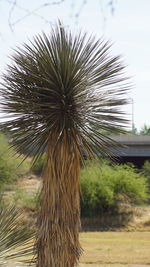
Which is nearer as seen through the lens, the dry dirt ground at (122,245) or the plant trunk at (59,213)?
the plant trunk at (59,213)

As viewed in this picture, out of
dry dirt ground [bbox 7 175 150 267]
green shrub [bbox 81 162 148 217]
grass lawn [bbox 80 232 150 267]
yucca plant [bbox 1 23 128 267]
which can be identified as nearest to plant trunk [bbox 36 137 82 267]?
yucca plant [bbox 1 23 128 267]

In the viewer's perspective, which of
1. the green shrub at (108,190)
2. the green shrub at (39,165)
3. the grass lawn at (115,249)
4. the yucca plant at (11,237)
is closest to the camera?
the yucca plant at (11,237)

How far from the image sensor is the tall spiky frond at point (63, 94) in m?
8.49

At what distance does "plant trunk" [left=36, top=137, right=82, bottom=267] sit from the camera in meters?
8.39

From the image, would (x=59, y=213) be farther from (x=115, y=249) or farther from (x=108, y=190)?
(x=108, y=190)

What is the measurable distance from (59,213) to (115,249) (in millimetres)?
15742

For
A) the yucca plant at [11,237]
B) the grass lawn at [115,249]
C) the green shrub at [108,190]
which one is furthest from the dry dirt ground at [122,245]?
the yucca plant at [11,237]

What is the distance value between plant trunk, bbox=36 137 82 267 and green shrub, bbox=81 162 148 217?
28.0 meters

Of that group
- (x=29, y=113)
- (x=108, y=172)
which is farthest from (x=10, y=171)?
(x=29, y=113)

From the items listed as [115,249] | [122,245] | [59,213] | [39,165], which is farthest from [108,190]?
[59,213]

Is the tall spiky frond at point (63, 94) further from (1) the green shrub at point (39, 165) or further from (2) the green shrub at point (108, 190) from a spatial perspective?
(2) the green shrub at point (108, 190)

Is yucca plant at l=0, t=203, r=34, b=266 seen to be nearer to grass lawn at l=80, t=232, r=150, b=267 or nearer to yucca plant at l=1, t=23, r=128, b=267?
yucca plant at l=1, t=23, r=128, b=267

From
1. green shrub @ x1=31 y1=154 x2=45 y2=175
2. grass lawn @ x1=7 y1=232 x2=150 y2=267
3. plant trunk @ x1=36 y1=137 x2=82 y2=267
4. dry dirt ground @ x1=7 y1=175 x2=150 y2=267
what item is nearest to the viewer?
plant trunk @ x1=36 y1=137 x2=82 y2=267

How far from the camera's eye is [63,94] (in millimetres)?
8586
